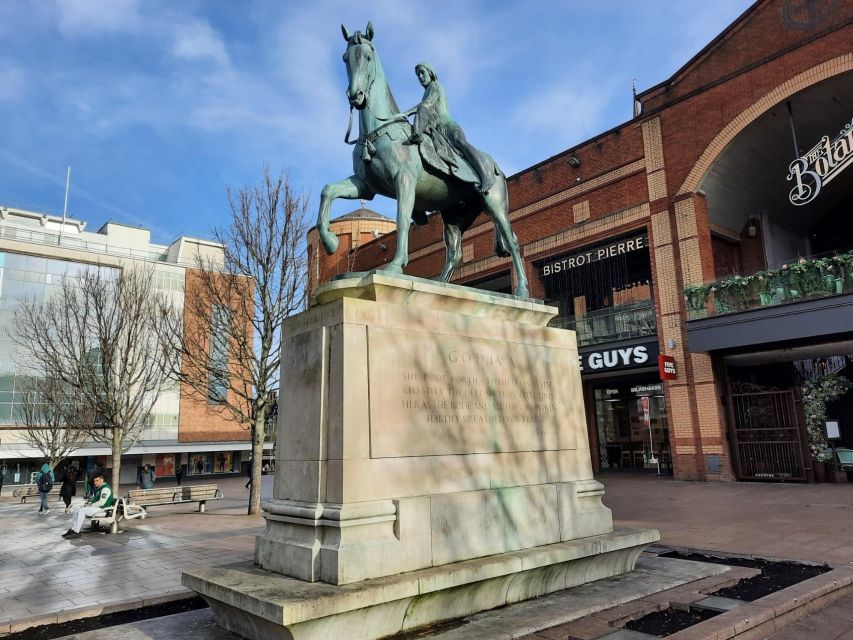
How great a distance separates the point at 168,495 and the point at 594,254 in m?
16.7

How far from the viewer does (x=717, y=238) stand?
72.0ft

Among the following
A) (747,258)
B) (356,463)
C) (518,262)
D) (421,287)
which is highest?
(747,258)

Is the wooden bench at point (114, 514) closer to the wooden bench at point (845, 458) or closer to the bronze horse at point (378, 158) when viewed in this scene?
the bronze horse at point (378, 158)

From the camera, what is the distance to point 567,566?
5551 mm

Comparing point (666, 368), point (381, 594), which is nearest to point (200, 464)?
point (666, 368)

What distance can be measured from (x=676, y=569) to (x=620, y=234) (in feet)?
54.3

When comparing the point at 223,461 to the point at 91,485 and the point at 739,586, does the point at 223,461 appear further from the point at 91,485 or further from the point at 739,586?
the point at 739,586

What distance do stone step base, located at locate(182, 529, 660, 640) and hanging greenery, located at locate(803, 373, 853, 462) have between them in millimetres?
14252

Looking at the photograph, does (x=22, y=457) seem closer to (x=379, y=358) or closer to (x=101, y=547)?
(x=101, y=547)

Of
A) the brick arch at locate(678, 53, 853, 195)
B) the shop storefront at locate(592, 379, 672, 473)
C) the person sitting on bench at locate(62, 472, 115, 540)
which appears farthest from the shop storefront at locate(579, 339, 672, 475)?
the person sitting on bench at locate(62, 472, 115, 540)

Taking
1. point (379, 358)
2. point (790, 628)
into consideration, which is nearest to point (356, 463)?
point (379, 358)

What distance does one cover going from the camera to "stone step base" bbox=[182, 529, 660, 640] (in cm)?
385

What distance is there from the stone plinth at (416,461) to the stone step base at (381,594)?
20 millimetres

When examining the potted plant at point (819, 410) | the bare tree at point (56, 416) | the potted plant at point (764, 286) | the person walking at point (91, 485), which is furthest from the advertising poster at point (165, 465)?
the potted plant at point (819, 410)
